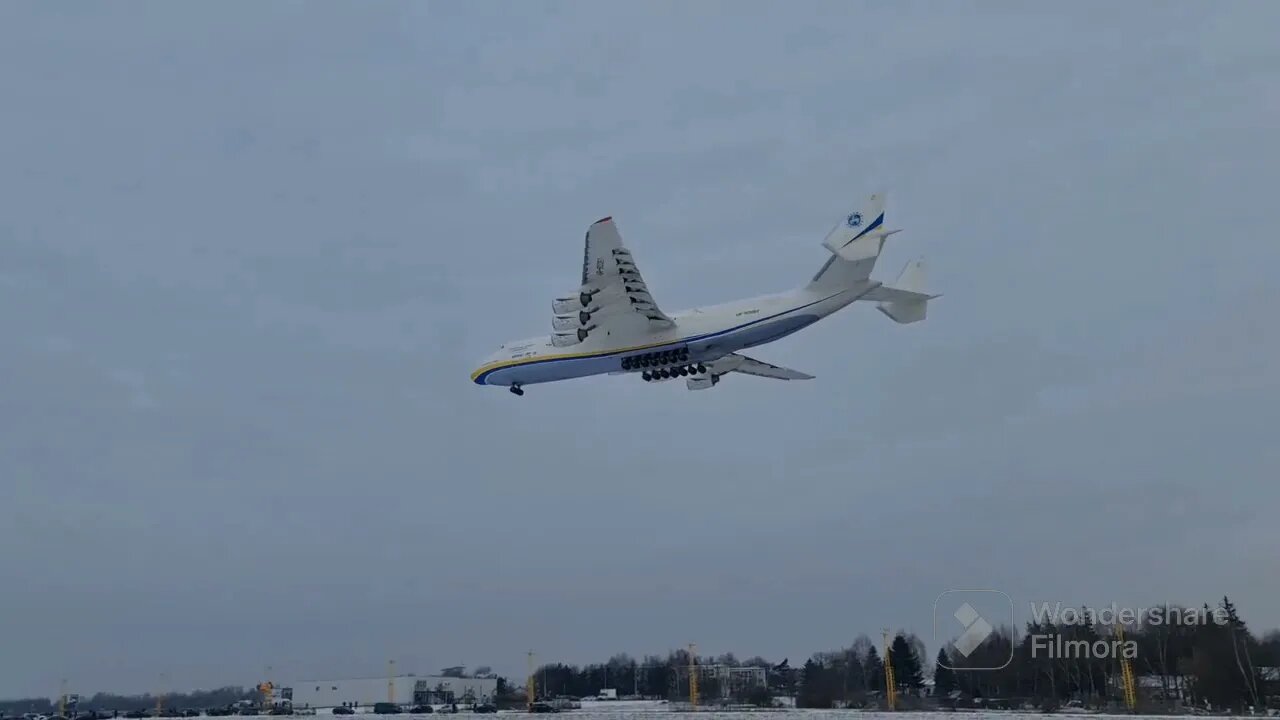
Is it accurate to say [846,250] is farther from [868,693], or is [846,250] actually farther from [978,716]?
[868,693]

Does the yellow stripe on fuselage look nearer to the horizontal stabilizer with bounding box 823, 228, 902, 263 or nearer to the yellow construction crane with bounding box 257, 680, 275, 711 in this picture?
the horizontal stabilizer with bounding box 823, 228, 902, 263

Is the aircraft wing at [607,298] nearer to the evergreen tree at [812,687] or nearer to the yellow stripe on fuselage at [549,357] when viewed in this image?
the yellow stripe on fuselage at [549,357]

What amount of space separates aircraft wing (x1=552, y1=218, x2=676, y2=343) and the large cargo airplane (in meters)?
0.04

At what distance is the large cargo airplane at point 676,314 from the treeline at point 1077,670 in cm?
1567

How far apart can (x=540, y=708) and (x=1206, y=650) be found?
36865 millimetres

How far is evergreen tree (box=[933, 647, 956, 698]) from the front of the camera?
6176 centimetres

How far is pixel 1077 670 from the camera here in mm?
52219

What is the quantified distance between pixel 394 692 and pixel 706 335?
179ft

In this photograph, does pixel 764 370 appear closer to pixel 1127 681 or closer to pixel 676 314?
pixel 676 314

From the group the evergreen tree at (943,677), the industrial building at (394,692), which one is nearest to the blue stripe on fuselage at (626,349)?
the evergreen tree at (943,677)

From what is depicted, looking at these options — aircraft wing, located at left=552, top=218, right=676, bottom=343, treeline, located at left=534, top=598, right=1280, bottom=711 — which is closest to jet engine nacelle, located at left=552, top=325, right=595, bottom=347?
aircraft wing, located at left=552, top=218, right=676, bottom=343

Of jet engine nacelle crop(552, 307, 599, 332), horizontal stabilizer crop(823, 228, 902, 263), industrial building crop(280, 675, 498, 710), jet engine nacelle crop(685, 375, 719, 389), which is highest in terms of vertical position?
horizontal stabilizer crop(823, 228, 902, 263)

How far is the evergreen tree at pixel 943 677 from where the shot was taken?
61.8 m

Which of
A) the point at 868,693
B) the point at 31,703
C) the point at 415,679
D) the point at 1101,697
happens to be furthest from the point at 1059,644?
the point at 31,703
